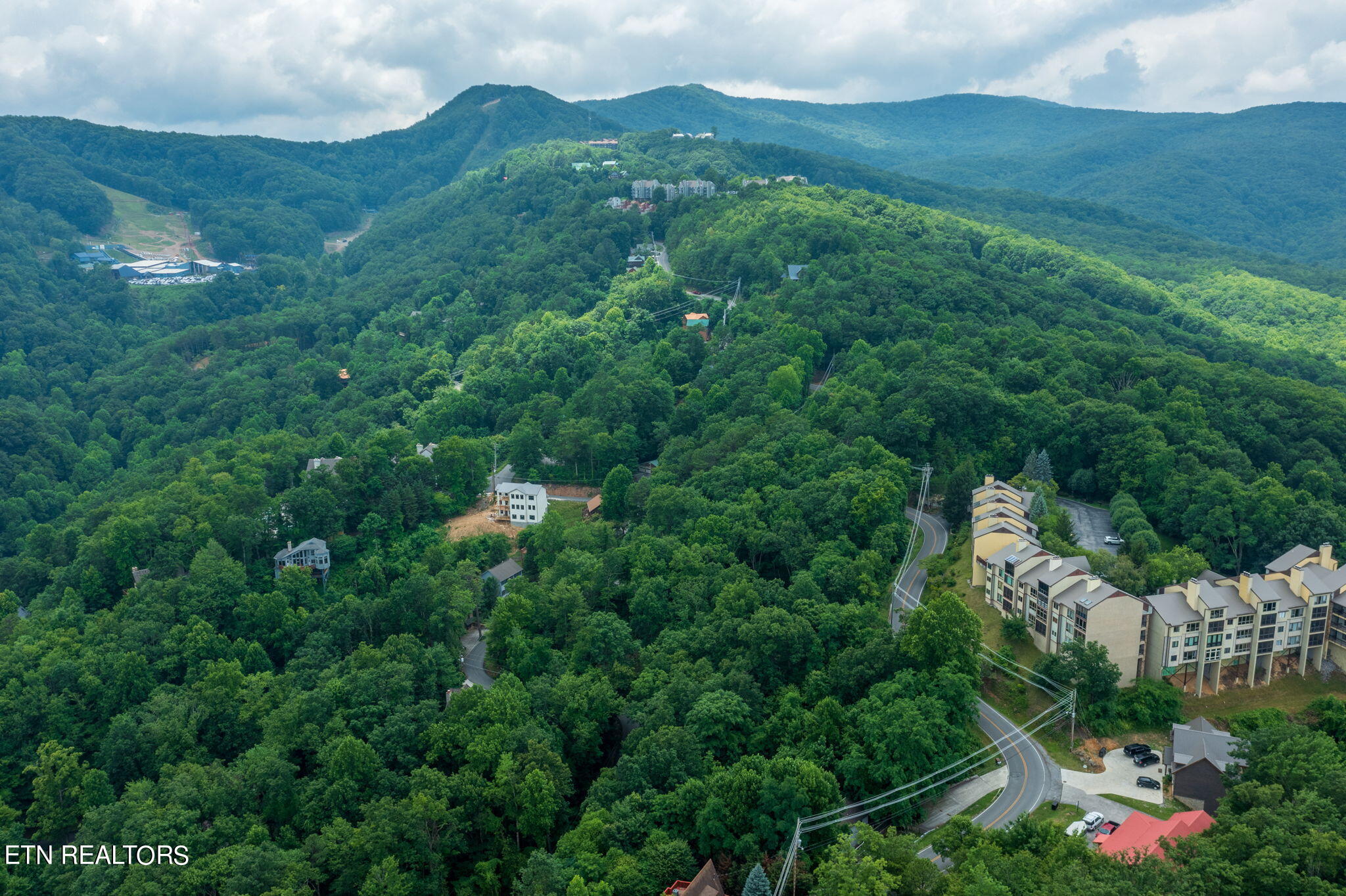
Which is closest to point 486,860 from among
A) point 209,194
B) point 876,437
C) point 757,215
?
point 876,437

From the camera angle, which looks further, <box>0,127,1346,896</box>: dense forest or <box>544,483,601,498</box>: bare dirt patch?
<box>544,483,601,498</box>: bare dirt patch

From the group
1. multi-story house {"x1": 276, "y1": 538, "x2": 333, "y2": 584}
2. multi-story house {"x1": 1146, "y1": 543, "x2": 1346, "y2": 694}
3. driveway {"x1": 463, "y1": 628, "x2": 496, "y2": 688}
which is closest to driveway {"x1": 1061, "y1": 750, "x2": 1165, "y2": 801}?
multi-story house {"x1": 1146, "y1": 543, "x2": 1346, "y2": 694}

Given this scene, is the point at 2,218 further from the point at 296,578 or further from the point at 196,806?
the point at 196,806

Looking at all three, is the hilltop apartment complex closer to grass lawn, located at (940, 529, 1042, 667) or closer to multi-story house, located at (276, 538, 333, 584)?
grass lawn, located at (940, 529, 1042, 667)

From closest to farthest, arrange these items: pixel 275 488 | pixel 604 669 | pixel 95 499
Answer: pixel 604 669, pixel 275 488, pixel 95 499

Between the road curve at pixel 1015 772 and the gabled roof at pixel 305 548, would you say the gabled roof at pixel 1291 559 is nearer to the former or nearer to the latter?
the road curve at pixel 1015 772

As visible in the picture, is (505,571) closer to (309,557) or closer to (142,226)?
(309,557)
